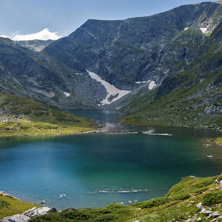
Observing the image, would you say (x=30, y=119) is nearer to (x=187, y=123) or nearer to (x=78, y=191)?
(x=187, y=123)

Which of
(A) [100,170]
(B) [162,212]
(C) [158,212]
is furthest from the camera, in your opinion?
(A) [100,170]

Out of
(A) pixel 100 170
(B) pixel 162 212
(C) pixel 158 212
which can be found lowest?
(A) pixel 100 170

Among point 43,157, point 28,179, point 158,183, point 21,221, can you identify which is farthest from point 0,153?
point 21,221

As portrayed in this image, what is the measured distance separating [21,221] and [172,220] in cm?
1796

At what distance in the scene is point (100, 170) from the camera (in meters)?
73.9

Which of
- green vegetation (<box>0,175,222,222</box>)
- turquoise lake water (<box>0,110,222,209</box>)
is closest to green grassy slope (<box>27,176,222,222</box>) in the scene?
green vegetation (<box>0,175,222,222</box>)

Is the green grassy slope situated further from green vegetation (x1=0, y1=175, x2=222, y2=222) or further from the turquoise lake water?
the turquoise lake water

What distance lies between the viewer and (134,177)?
66000 mm

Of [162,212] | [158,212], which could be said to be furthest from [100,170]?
[162,212]

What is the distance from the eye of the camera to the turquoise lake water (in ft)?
178

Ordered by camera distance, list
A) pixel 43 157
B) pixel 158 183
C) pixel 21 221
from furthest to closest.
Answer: pixel 43 157 → pixel 158 183 → pixel 21 221

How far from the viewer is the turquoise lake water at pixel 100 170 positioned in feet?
178

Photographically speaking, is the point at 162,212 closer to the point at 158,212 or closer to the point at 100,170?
the point at 158,212

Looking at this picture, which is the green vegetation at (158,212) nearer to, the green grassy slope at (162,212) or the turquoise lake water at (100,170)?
the green grassy slope at (162,212)
